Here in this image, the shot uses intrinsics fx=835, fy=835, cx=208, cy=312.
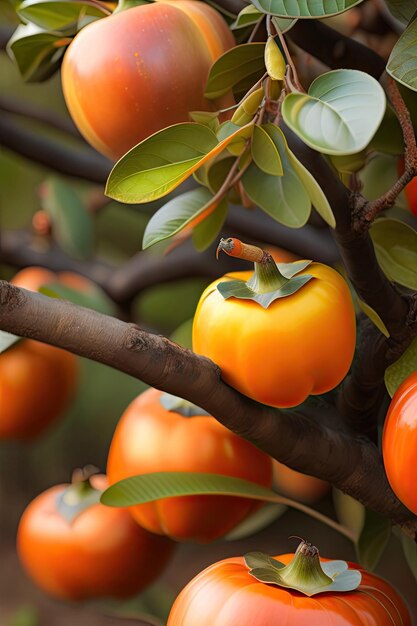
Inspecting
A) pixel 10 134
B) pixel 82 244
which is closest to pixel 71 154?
pixel 10 134

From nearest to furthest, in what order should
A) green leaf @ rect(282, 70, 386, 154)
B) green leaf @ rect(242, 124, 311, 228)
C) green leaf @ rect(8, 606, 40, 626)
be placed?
green leaf @ rect(282, 70, 386, 154) < green leaf @ rect(242, 124, 311, 228) < green leaf @ rect(8, 606, 40, 626)

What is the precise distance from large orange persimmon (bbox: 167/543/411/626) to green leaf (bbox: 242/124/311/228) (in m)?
0.13

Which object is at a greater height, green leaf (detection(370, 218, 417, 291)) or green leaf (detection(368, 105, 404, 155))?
green leaf (detection(368, 105, 404, 155))

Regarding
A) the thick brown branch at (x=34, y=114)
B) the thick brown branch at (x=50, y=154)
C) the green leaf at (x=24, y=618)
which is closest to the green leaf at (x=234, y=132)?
the thick brown branch at (x=50, y=154)

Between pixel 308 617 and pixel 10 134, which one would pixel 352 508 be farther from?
pixel 10 134

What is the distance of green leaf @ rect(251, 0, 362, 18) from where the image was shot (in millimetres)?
294

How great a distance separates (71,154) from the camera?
0.64 meters

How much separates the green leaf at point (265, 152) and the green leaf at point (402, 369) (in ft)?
0.29

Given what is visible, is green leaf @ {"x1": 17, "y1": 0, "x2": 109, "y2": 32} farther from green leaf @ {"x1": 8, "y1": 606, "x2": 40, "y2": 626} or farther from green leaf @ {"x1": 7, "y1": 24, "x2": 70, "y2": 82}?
green leaf @ {"x1": 8, "y1": 606, "x2": 40, "y2": 626}

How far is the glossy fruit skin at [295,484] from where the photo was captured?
0.53m

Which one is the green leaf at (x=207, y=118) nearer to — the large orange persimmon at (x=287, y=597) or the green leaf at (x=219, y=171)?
the green leaf at (x=219, y=171)

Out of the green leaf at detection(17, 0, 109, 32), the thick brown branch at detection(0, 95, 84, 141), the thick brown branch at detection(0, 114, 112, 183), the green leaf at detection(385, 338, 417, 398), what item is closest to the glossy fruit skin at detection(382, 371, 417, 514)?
the green leaf at detection(385, 338, 417, 398)

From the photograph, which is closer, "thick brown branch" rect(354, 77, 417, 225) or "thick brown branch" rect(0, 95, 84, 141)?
"thick brown branch" rect(354, 77, 417, 225)

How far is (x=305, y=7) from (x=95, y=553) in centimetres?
32
